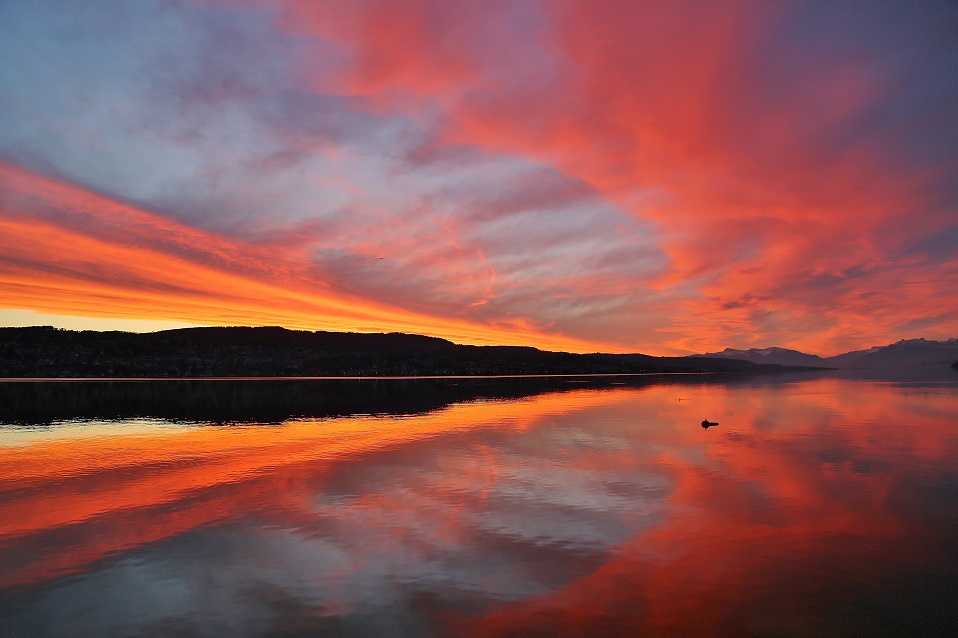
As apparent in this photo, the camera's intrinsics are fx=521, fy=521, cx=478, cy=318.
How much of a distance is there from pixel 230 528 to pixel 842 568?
20.7m

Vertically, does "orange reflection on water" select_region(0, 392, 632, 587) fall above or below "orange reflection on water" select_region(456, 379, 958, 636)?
above

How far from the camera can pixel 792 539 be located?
1861 centimetres

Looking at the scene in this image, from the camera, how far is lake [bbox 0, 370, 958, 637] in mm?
12820

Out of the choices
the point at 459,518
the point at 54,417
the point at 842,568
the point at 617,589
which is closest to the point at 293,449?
the point at 459,518

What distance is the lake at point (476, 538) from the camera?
1282cm

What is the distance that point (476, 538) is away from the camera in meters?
18.2

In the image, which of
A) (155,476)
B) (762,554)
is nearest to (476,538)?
(762,554)

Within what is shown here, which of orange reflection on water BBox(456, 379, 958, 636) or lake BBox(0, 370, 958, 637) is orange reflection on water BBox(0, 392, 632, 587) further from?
orange reflection on water BBox(456, 379, 958, 636)

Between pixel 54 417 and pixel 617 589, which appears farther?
pixel 54 417

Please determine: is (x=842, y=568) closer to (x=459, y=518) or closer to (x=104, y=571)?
(x=459, y=518)

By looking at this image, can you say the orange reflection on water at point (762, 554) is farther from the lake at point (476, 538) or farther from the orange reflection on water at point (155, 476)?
the orange reflection on water at point (155, 476)

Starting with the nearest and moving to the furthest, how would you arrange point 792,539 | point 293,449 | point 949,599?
1. point 949,599
2. point 792,539
3. point 293,449

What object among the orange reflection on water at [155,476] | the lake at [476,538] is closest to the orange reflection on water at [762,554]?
the lake at [476,538]

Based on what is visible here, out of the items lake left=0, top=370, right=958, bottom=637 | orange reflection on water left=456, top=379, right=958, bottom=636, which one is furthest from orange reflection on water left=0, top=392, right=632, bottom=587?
orange reflection on water left=456, top=379, right=958, bottom=636
